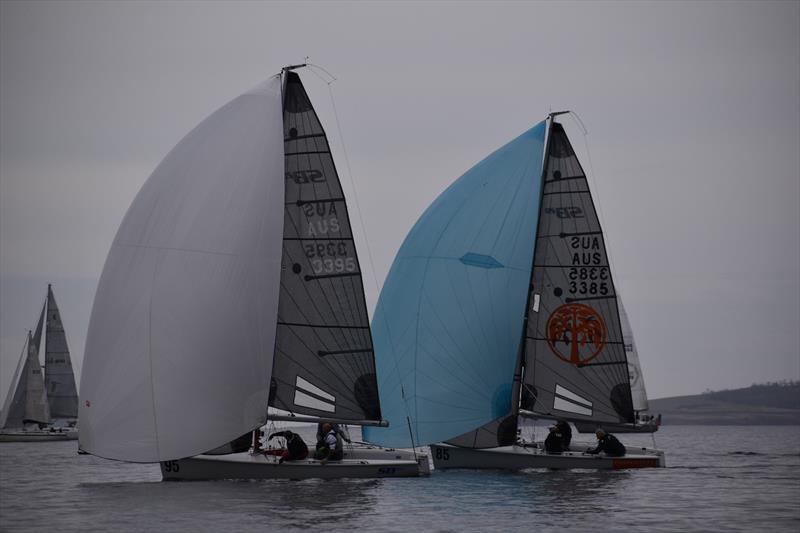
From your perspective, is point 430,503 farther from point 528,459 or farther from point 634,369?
point 634,369

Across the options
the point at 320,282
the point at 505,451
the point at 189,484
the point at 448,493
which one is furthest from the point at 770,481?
the point at 189,484

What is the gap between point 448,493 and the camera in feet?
91.9

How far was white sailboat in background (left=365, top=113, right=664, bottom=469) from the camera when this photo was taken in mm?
33844

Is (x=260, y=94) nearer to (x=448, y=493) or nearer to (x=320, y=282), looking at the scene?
(x=320, y=282)

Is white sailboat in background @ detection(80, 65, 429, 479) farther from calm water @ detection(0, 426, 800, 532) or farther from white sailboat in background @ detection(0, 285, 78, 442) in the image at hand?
white sailboat in background @ detection(0, 285, 78, 442)

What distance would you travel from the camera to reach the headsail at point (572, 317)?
114 ft

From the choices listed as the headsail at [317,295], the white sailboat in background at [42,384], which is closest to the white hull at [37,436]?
the white sailboat in background at [42,384]

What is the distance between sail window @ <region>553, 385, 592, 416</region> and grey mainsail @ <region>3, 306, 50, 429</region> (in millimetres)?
47432

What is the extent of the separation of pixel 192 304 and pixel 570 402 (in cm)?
1211

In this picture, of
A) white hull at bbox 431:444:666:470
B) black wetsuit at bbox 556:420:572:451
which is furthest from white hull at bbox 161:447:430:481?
black wetsuit at bbox 556:420:572:451

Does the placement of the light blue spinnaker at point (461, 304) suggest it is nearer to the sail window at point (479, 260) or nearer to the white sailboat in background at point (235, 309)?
the sail window at point (479, 260)

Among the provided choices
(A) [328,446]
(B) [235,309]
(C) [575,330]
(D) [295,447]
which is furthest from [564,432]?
(B) [235,309]

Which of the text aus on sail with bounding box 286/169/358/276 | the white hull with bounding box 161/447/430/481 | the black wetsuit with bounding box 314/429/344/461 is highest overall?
the text aus on sail with bounding box 286/169/358/276

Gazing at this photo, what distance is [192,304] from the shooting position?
91.7 ft
